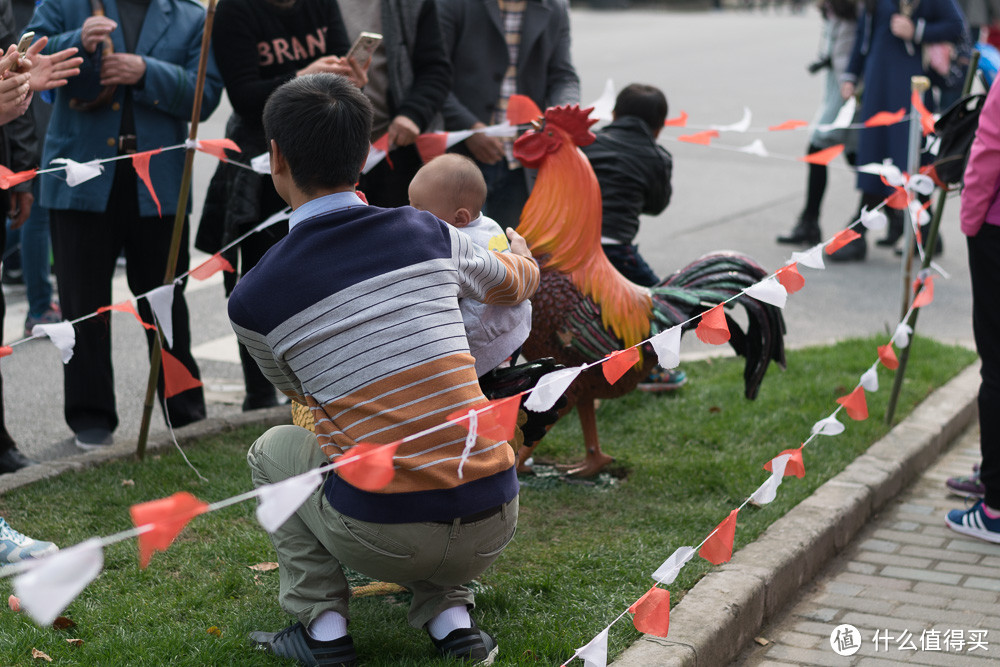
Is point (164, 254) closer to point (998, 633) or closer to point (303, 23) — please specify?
point (303, 23)

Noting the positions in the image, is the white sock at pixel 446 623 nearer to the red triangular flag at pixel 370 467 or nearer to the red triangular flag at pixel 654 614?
the red triangular flag at pixel 654 614

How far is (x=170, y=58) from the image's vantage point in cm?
508

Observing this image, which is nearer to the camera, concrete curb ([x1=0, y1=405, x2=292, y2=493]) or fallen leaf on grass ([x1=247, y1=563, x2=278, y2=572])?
fallen leaf on grass ([x1=247, y1=563, x2=278, y2=572])

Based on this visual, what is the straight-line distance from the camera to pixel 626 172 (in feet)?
16.8

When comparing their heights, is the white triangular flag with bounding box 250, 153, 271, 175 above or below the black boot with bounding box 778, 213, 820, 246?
above

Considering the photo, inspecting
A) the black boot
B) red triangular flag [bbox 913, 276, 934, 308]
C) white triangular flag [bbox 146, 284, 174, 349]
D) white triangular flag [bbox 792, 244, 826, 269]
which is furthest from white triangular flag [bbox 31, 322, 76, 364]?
the black boot

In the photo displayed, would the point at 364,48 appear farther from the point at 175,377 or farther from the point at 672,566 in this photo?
the point at 672,566

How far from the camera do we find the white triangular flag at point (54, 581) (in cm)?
193

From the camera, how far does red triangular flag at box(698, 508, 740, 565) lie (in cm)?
364

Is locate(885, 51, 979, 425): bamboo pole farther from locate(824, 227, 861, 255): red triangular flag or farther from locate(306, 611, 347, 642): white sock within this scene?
locate(306, 611, 347, 642): white sock

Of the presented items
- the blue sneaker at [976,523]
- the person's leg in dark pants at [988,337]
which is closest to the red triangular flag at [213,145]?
the person's leg in dark pants at [988,337]

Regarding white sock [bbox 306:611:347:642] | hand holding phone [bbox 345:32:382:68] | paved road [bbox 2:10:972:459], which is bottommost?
paved road [bbox 2:10:972:459]

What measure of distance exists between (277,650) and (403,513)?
0.66 metres

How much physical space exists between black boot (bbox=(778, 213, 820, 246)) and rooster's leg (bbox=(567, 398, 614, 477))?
19.0ft
